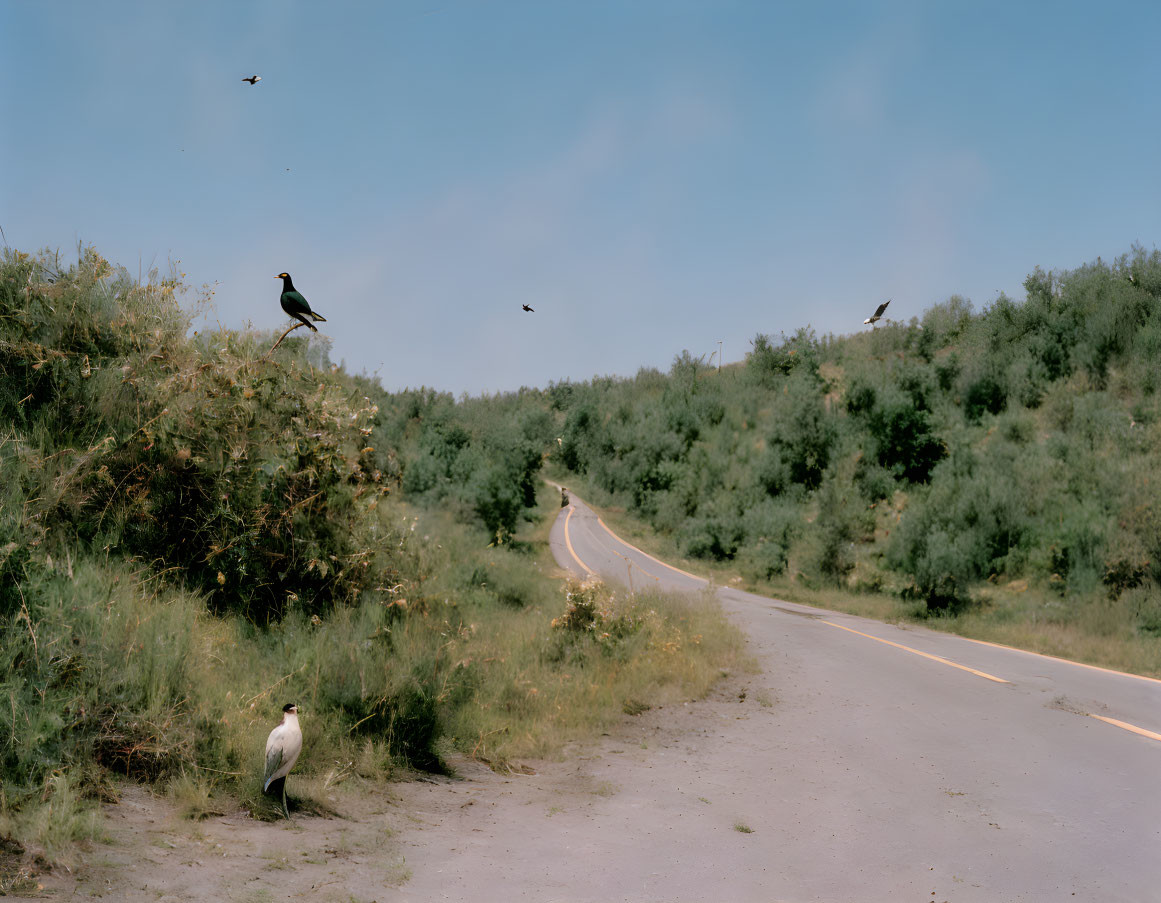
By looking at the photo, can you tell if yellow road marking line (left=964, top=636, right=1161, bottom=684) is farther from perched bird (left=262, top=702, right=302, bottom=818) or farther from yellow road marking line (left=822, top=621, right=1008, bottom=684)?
perched bird (left=262, top=702, right=302, bottom=818)

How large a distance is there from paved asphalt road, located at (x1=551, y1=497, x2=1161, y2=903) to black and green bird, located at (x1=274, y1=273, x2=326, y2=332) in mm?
6005

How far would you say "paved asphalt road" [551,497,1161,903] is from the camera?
486cm

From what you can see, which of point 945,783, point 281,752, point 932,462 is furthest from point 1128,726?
point 932,462

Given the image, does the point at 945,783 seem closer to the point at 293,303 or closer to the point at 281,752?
the point at 281,752

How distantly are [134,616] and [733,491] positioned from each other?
3401 centimetres

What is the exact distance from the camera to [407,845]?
500 cm

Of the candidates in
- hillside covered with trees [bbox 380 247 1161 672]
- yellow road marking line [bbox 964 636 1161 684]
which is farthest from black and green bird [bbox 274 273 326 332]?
hillside covered with trees [bbox 380 247 1161 672]

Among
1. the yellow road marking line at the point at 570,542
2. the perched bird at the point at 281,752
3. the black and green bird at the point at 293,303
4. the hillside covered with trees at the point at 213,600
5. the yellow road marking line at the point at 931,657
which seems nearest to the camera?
the perched bird at the point at 281,752

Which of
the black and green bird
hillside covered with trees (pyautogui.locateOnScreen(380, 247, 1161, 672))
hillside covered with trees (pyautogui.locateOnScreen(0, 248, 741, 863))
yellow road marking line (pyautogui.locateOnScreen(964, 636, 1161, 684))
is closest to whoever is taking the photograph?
hillside covered with trees (pyautogui.locateOnScreen(0, 248, 741, 863))

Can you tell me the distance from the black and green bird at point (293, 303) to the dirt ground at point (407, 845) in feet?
15.4

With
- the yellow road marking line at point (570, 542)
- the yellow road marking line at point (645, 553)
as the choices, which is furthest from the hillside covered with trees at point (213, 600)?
the yellow road marking line at point (570, 542)

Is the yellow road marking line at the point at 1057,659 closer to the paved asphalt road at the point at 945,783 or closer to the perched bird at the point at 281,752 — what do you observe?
the paved asphalt road at the point at 945,783

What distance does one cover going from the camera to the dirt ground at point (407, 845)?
13.2 feet

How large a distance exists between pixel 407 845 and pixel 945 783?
15.8ft
